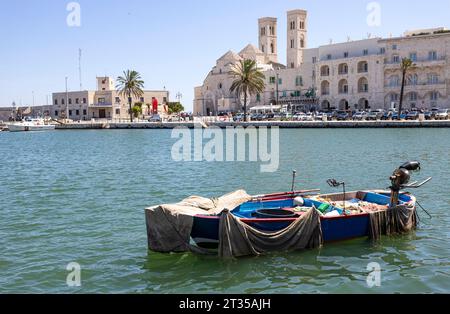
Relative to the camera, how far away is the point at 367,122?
76625mm

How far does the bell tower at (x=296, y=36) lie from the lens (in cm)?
12031

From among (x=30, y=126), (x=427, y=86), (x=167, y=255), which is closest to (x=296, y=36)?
(x=427, y=86)

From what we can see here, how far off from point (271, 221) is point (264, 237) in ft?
1.48

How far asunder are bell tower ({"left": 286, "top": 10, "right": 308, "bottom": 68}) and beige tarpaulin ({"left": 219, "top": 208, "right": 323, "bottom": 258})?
4240 inches

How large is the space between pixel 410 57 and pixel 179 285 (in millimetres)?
81780

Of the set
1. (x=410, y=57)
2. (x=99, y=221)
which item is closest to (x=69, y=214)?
(x=99, y=221)

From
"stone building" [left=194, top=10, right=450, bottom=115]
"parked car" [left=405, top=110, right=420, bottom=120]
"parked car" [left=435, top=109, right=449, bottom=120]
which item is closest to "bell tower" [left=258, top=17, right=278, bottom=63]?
"stone building" [left=194, top=10, right=450, bottom=115]

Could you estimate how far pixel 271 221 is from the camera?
14570 mm

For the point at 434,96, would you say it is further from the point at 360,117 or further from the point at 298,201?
the point at 298,201

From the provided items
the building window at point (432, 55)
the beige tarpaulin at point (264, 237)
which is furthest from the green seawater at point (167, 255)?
the building window at point (432, 55)

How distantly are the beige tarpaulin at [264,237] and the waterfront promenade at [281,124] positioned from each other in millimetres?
60992

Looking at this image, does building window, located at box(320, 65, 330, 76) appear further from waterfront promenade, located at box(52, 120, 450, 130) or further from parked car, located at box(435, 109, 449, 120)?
parked car, located at box(435, 109, 449, 120)

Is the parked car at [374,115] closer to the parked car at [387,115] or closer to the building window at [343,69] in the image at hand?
the parked car at [387,115]

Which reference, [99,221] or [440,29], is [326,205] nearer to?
[99,221]
